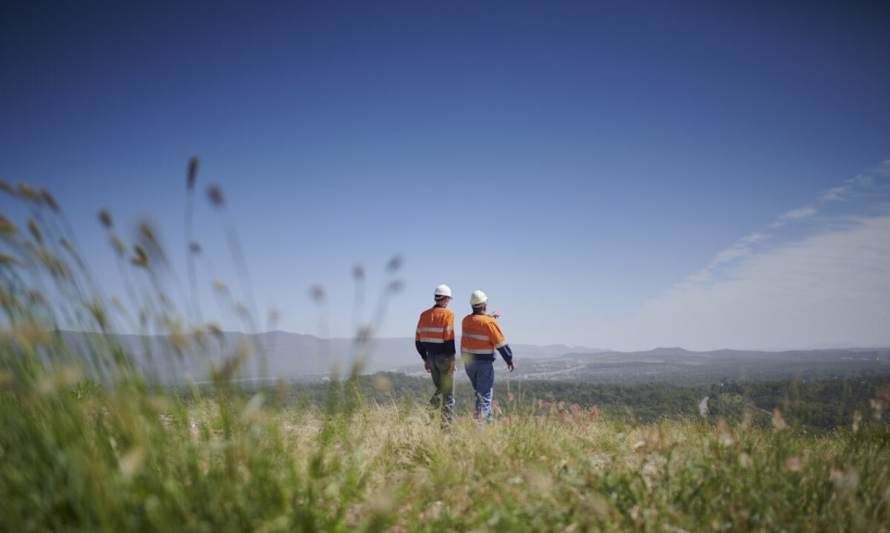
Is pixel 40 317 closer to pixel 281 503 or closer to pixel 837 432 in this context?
pixel 281 503

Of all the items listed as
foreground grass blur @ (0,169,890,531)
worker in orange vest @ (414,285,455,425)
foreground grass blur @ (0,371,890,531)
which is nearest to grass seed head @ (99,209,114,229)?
foreground grass blur @ (0,169,890,531)

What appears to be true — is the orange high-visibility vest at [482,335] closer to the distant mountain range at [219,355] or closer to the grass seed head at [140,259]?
the distant mountain range at [219,355]

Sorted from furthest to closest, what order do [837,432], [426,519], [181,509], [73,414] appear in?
1. [837,432]
2. [426,519]
3. [73,414]
4. [181,509]

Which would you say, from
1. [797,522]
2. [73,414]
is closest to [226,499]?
[73,414]

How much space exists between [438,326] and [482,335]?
2.79 feet

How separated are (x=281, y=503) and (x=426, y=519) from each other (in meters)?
0.98

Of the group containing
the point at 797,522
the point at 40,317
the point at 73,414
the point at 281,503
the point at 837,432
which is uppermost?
the point at 40,317

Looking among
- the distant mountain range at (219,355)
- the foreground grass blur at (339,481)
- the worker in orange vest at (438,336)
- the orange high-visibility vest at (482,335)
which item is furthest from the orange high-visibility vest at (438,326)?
the distant mountain range at (219,355)

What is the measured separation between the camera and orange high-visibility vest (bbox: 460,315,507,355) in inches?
310

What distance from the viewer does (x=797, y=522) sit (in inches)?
97.4

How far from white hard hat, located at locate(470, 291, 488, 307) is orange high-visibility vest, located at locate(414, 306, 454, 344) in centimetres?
54

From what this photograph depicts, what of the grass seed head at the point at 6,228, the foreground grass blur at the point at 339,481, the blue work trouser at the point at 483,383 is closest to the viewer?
the foreground grass blur at the point at 339,481

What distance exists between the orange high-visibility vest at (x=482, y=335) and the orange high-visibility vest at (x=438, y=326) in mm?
310

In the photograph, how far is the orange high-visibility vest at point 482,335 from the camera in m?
7.87
